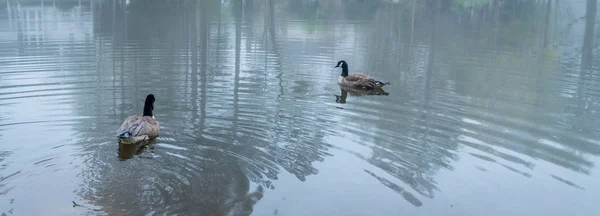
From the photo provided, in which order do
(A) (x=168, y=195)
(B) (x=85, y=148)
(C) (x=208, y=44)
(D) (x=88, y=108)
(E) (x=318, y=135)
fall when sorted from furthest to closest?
(C) (x=208, y=44)
(D) (x=88, y=108)
(E) (x=318, y=135)
(B) (x=85, y=148)
(A) (x=168, y=195)

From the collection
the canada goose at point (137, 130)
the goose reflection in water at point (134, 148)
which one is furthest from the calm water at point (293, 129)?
the canada goose at point (137, 130)

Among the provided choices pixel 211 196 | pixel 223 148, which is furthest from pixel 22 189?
pixel 223 148

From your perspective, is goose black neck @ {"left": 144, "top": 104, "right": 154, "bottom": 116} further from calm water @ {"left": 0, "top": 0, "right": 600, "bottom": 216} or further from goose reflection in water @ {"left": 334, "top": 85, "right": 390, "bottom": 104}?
goose reflection in water @ {"left": 334, "top": 85, "right": 390, "bottom": 104}

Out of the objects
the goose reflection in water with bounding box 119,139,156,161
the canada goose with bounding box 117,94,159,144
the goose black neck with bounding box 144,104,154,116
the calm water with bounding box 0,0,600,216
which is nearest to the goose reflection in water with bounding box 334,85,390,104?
the calm water with bounding box 0,0,600,216

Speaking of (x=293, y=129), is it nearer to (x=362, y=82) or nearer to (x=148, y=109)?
(x=148, y=109)

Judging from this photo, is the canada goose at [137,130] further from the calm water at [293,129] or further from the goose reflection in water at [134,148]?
the calm water at [293,129]

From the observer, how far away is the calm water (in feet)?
23.9

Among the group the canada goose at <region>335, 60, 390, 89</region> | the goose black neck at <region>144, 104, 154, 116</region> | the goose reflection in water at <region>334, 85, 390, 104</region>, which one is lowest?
the goose black neck at <region>144, 104, 154, 116</region>

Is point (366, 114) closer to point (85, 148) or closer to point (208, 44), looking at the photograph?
point (85, 148)

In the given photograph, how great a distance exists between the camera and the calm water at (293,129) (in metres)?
7.27

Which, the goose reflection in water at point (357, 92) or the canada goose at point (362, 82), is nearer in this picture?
the goose reflection in water at point (357, 92)

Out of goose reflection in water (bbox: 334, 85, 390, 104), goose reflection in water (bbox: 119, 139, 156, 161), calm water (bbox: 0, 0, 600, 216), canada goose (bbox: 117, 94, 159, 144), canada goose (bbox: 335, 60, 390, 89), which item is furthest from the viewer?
canada goose (bbox: 335, 60, 390, 89)

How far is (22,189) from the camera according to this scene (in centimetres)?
722

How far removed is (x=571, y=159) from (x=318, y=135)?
4123 mm
